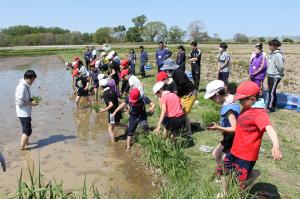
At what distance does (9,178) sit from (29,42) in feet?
322

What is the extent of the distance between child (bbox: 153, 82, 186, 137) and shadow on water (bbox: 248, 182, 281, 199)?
210 cm

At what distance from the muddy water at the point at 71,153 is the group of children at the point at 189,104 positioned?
0.48 m

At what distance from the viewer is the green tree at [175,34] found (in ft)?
380

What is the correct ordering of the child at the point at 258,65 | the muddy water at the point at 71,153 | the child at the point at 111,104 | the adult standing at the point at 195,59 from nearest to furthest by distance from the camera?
the muddy water at the point at 71,153
the child at the point at 111,104
the child at the point at 258,65
the adult standing at the point at 195,59

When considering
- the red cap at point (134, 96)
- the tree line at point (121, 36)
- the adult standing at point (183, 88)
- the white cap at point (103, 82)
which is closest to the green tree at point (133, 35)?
the tree line at point (121, 36)

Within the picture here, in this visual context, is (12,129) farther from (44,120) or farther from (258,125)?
(258,125)

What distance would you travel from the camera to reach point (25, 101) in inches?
300

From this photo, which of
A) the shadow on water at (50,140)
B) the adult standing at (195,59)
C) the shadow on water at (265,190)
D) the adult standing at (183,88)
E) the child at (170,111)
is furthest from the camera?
the adult standing at (195,59)

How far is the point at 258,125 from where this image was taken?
3.99 m

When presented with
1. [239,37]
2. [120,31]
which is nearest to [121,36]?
[120,31]

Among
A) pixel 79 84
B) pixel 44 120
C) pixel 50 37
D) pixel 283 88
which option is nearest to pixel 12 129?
pixel 44 120

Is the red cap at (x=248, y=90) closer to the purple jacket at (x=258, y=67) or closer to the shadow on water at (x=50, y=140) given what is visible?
the shadow on water at (x=50, y=140)

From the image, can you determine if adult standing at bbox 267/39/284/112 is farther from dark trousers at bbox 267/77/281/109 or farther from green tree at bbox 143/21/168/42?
green tree at bbox 143/21/168/42

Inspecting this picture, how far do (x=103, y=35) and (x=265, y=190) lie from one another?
345 ft
